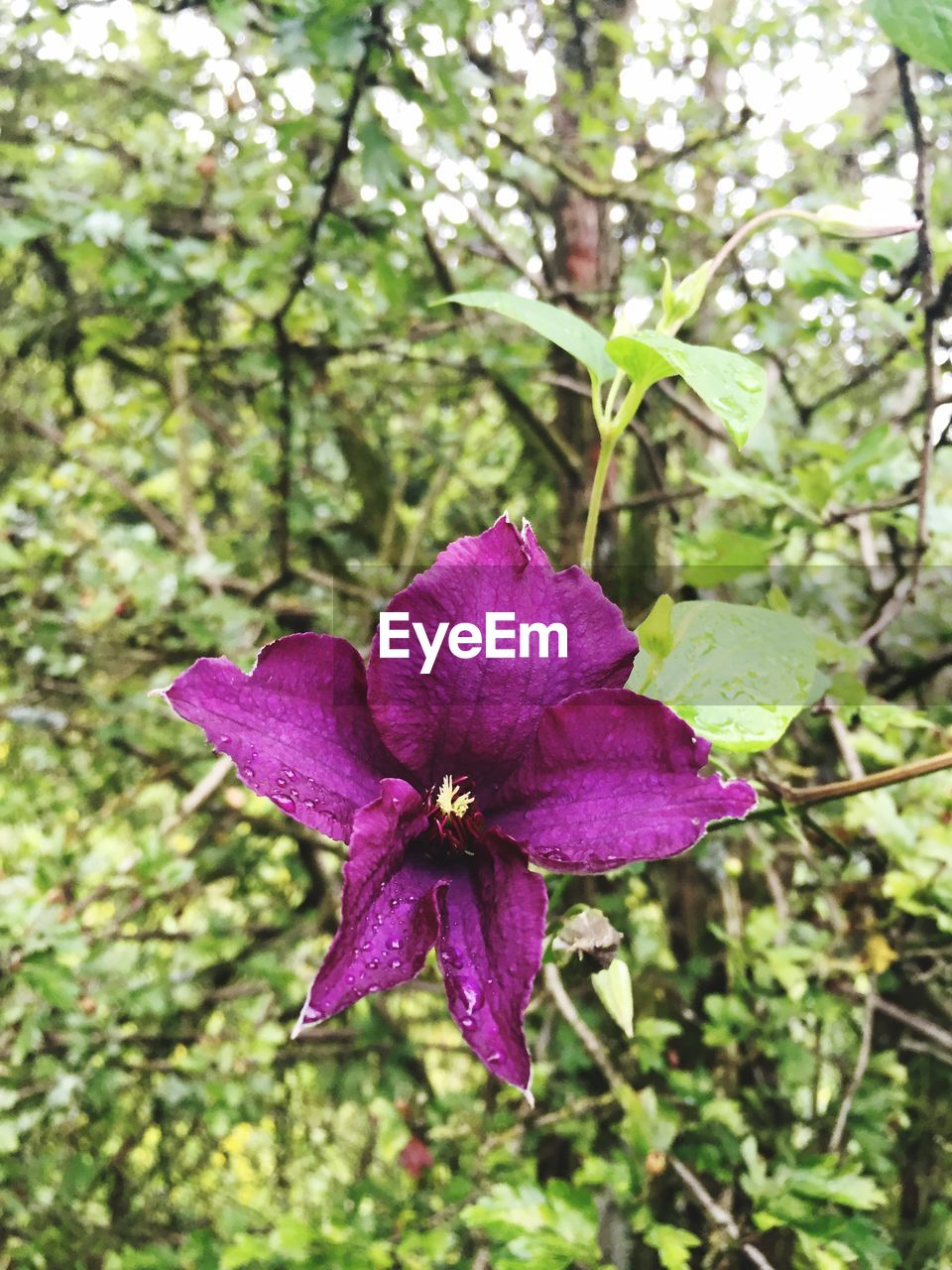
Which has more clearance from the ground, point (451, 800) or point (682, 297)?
point (682, 297)

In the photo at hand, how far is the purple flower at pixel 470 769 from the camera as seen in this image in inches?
14.4

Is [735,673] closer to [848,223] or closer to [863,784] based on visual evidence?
[863,784]

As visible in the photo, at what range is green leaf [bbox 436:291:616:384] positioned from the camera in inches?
20.2

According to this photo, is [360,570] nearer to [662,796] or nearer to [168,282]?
[168,282]

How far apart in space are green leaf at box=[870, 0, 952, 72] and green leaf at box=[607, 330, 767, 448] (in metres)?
0.26

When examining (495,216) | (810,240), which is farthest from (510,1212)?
(495,216)

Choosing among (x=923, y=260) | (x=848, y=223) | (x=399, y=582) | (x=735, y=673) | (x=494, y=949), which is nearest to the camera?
(x=494, y=949)

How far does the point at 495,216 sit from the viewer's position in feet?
7.79

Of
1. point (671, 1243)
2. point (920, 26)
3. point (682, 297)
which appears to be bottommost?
point (671, 1243)

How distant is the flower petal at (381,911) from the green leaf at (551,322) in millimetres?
275

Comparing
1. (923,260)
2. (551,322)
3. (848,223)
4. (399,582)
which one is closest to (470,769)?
(551,322)

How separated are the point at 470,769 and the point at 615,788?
82mm

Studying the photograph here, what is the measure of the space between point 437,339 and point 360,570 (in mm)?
642

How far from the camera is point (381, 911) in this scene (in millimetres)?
382
